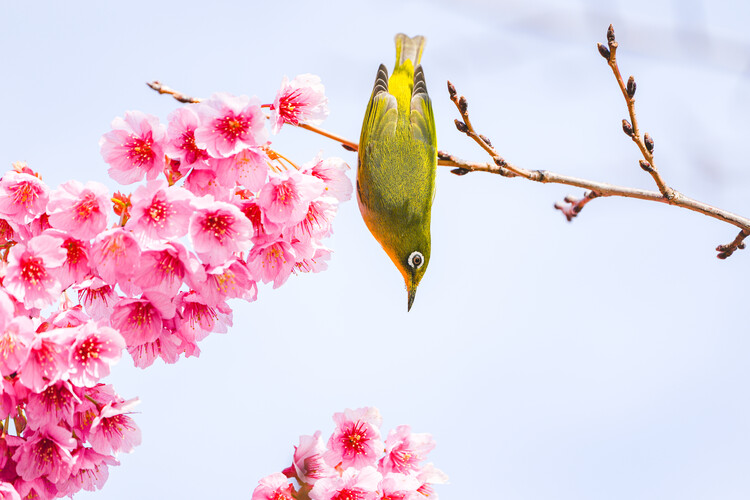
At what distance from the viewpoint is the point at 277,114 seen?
4.14m

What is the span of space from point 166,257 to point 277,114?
1.10 m

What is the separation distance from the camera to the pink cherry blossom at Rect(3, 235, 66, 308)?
11.8 ft

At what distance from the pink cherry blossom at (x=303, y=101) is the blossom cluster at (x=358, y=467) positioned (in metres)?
1.92

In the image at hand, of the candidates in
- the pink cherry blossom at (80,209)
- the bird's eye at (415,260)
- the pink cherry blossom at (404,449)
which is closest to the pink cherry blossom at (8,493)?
the pink cherry blossom at (80,209)

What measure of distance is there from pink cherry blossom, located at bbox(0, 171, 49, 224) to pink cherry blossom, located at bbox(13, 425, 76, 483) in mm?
1180

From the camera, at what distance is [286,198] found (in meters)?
3.84

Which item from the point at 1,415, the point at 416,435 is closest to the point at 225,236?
the point at 1,415

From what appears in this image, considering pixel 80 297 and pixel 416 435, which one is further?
pixel 416 435

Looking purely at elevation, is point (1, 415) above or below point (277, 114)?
below

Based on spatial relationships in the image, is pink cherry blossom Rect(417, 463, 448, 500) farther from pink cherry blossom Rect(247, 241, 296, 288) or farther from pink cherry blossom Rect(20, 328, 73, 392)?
pink cherry blossom Rect(20, 328, 73, 392)

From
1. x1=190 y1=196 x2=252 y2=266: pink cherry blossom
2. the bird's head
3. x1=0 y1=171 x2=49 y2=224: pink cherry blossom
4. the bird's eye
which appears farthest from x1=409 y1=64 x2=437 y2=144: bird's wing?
x1=0 y1=171 x2=49 y2=224: pink cherry blossom

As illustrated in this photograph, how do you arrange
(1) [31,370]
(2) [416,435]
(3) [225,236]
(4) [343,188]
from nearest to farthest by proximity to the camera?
1. (1) [31,370]
2. (3) [225,236]
3. (4) [343,188]
4. (2) [416,435]

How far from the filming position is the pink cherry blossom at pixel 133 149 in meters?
3.83

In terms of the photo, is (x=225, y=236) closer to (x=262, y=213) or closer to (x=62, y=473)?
(x=262, y=213)
